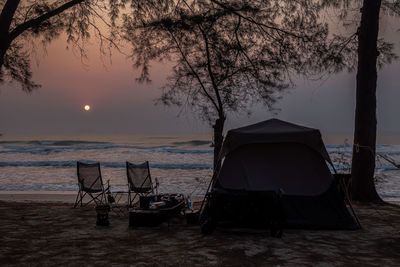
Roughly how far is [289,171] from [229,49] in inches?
154

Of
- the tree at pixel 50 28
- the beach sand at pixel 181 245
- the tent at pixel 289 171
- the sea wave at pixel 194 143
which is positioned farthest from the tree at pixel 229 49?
the sea wave at pixel 194 143

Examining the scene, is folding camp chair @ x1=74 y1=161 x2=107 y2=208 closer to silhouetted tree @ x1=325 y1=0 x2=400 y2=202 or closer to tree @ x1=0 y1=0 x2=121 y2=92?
tree @ x1=0 y1=0 x2=121 y2=92

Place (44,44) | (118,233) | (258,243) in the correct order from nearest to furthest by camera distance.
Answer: (258,243)
(118,233)
(44,44)

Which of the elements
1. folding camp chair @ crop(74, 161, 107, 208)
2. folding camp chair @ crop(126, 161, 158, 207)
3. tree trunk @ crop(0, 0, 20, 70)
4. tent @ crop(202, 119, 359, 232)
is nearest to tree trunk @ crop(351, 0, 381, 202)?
tent @ crop(202, 119, 359, 232)

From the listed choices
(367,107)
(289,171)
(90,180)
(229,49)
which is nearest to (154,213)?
(289,171)

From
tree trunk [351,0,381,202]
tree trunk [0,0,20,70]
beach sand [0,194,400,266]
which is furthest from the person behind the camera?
tree trunk [351,0,381,202]

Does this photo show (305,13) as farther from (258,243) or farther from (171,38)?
(258,243)

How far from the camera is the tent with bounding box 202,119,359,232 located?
6.59 meters

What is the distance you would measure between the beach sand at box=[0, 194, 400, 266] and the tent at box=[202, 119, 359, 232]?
37 cm

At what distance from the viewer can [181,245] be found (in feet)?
17.7

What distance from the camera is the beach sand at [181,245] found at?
465 cm

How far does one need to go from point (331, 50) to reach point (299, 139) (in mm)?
4134

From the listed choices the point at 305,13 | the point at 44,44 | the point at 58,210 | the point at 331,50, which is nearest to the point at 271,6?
the point at 305,13

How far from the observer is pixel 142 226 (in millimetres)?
6602
